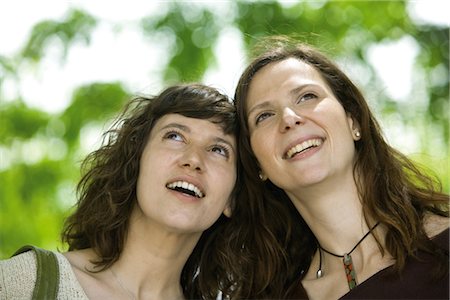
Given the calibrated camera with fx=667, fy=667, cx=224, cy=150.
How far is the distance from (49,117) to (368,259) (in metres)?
5.69

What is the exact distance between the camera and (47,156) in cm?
827

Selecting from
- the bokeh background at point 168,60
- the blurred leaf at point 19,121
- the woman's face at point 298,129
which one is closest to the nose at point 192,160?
the woman's face at point 298,129

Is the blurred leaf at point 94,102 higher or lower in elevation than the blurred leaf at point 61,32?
lower

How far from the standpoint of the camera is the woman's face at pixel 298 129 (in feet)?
10.3

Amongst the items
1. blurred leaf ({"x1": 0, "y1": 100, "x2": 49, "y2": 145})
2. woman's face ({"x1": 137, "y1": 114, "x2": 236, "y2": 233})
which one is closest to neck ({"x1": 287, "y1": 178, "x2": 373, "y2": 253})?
woman's face ({"x1": 137, "y1": 114, "x2": 236, "y2": 233})

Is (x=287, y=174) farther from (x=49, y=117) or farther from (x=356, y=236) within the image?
(x=49, y=117)

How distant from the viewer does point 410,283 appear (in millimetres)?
2934

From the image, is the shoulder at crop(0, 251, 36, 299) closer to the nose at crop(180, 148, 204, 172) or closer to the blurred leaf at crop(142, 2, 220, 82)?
the nose at crop(180, 148, 204, 172)

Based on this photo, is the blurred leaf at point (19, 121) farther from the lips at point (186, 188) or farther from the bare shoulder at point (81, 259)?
the lips at point (186, 188)

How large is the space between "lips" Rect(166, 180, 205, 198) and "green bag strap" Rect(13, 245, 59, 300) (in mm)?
658

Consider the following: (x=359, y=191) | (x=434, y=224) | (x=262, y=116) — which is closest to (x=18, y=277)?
(x=262, y=116)

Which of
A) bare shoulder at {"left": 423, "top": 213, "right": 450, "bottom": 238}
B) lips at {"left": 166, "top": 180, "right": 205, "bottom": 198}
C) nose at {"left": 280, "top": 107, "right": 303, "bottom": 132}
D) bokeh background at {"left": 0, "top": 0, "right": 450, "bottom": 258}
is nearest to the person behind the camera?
bare shoulder at {"left": 423, "top": 213, "right": 450, "bottom": 238}

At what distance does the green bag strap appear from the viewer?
2.81 m

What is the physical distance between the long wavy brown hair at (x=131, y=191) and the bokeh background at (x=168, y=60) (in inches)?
136
